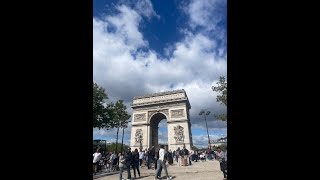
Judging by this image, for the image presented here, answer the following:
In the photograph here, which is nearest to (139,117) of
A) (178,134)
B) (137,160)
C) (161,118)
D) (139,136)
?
(139,136)

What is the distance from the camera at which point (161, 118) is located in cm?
3766

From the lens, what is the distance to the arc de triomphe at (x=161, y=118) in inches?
1256

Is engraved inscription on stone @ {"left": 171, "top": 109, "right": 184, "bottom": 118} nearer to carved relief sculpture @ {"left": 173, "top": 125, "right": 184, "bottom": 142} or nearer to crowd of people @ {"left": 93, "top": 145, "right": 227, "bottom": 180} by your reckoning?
carved relief sculpture @ {"left": 173, "top": 125, "right": 184, "bottom": 142}

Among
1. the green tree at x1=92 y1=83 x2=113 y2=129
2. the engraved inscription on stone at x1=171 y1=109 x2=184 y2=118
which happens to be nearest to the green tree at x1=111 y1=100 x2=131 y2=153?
the green tree at x1=92 y1=83 x2=113 y2=129

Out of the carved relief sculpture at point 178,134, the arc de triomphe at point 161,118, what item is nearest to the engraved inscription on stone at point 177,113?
the arc de triomphe at point 161,118

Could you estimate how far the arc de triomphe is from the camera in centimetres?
3191

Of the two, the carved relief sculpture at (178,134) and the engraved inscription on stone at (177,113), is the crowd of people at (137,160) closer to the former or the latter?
the carved relief sculpture at (178,134)

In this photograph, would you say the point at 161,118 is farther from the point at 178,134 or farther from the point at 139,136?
the point at 178,134

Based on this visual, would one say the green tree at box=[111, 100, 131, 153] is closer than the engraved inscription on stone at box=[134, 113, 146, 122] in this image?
Yes

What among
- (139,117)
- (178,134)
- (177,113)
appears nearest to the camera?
(178,134)
